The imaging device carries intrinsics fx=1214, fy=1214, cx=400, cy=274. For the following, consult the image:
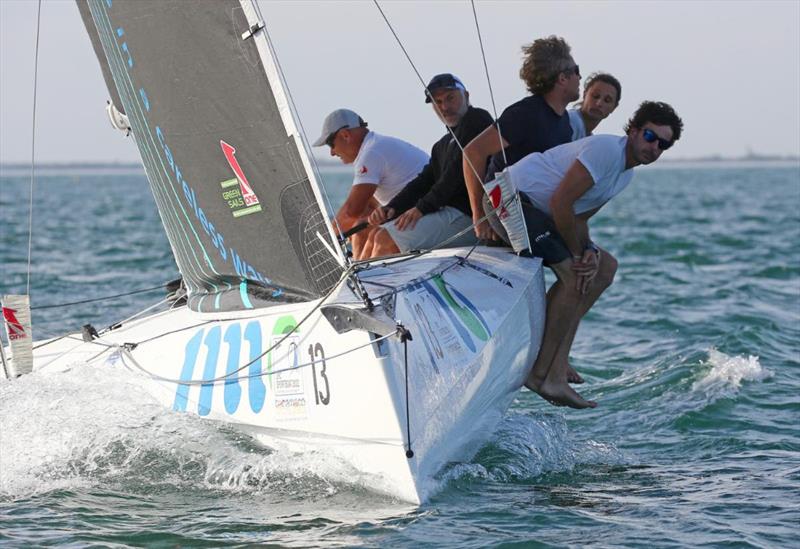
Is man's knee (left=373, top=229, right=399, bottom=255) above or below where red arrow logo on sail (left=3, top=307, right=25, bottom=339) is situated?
below

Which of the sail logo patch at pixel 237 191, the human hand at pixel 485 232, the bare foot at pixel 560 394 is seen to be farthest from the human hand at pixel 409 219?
the sail logo patch at pixel 237 191

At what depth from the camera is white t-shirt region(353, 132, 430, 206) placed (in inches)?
236

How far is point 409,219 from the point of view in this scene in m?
5.72

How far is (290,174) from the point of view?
4.20 metres

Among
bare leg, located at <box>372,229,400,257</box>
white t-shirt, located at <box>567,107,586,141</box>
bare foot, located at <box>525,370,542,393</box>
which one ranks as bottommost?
bare foot, located at <box>525,370,542,393</box>

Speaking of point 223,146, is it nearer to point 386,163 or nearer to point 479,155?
point 479,155

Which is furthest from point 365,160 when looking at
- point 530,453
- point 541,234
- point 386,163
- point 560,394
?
point 530,453

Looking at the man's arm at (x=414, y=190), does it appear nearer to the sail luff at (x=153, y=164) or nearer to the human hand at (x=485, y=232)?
the human hand at (x=485, y=232)

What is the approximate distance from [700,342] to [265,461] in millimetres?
4740

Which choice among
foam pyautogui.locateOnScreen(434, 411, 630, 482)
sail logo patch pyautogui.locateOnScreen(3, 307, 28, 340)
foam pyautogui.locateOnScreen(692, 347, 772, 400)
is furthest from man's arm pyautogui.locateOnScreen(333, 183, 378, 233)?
foam pyautogui.locateOnScreen(692, 347, 772, 400)

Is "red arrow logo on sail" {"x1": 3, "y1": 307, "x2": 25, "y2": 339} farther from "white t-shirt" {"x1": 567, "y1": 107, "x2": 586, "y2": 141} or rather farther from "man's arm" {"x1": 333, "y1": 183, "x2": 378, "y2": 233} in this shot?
"white t-shirt" {"x1": 567, "y1": 107, "x2": 586, "y2": 141}

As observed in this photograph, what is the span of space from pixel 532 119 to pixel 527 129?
0.16 ft

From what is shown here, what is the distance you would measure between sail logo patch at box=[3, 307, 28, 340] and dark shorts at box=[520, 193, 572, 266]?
2.06 meters

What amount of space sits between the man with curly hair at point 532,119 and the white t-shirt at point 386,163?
2.71 ft
